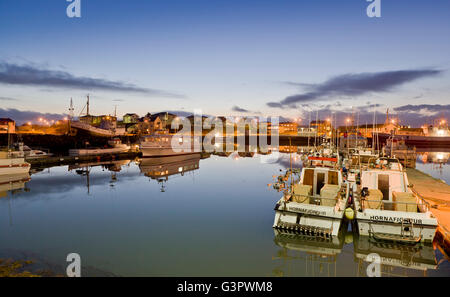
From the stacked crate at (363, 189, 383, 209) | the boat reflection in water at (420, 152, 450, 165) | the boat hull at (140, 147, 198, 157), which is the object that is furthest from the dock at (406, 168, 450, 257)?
the boat hull at (140, 147, 198, 157)

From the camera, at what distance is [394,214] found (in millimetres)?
11711

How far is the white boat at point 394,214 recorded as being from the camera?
11320mm

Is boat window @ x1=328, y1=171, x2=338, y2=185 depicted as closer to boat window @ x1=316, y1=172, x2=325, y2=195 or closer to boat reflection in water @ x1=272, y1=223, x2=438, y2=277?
boat window @ x1=316, y1=172, x2=325, y2=195

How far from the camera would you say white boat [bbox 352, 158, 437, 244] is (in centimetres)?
1132

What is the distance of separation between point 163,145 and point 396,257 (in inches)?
1839

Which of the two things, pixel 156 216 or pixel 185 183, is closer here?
pixel 156 216

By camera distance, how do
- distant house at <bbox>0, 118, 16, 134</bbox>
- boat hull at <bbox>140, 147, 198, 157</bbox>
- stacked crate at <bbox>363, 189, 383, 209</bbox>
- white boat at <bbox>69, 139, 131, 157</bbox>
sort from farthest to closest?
distant house at <bbox>0, 118, 16, 134</bbox>, boat hull at <bbox>140, 147, 198, 157</bbox>, white boat at <bbox>69, 139, 131, 157</bbox>, stacked crate at <bbox>363, 189, 383, 209</bbox>

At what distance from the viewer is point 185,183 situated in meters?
30.0

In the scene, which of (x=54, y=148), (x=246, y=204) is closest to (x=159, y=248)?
(x=246, y=204)

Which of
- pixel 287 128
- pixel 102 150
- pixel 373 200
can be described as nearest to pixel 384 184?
pixel 373 200

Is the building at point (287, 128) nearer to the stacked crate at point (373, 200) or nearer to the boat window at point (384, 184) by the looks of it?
the boat window at point (384, 184)

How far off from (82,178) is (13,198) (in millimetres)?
9363

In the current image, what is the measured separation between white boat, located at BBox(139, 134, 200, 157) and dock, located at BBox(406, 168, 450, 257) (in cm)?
4100

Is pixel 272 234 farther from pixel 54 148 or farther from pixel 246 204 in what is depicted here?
pixel 54 148
